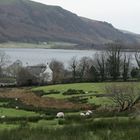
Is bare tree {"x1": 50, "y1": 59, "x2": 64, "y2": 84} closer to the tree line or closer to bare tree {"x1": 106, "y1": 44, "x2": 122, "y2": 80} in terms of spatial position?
the tree line

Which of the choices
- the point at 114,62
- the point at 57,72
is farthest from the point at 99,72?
the point at 57,72

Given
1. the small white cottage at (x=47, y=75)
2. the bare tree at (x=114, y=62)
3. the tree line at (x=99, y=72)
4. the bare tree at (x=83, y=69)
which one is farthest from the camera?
the small white cottage at (x=47, y=75)

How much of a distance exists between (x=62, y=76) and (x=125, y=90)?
2564 inches

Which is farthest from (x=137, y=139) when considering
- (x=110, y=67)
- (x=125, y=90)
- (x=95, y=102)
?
(x=110, y=67)

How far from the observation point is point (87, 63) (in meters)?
118

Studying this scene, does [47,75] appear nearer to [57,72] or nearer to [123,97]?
[57,72]

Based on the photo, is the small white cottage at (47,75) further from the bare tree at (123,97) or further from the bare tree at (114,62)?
the bare tree at (123,97)

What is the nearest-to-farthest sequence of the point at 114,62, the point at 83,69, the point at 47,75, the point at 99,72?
the point at 99,72, the point at 114,62, the point at 47,75, the point at 83,69

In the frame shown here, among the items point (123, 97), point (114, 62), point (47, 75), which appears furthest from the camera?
point (47, 75)

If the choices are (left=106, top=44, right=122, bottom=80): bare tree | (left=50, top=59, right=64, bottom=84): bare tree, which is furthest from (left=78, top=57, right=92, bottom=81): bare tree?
(left=106, top=44, right=122, bottom=80): bare tree

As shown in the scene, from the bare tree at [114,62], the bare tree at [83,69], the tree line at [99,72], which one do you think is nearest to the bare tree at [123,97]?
the tree line at [99,72]

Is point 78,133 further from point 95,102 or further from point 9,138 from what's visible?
point 95,102

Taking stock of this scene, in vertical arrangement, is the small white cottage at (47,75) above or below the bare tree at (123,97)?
below

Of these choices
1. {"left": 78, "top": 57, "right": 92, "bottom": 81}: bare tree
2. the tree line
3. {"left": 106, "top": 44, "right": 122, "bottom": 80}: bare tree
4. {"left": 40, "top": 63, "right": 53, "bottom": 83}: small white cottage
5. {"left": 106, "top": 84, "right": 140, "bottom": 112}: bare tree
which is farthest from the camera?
{"left": 40, "top": 63, "right": 53, "bottom": 83}: small white cottage
